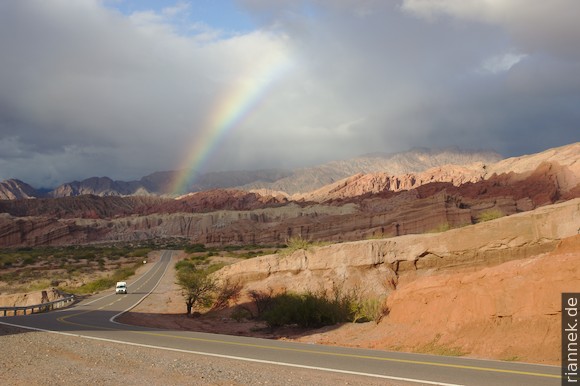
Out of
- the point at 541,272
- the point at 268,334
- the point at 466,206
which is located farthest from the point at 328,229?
the point at 541,272

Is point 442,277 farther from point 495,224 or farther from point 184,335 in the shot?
point 184,335

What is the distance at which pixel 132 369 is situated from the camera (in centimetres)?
1210

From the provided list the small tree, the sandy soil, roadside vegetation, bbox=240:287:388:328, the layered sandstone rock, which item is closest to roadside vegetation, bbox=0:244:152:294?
the small tree

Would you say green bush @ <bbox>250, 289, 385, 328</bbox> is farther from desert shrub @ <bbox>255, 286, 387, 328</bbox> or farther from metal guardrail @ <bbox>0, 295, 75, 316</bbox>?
metal guardrail @ <bbox>0, 295, 75, 316</bbox>

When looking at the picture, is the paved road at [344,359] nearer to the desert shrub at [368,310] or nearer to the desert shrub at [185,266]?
the desert shrub at [368,310]

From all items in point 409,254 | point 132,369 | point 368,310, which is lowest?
point 368,310

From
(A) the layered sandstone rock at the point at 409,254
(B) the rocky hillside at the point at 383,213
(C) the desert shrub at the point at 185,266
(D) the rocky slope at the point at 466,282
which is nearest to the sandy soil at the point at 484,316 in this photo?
(D) the rocky slope at the point at 466,282

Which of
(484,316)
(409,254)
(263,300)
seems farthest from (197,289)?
(484,316)

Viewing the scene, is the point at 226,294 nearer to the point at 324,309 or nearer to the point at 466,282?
the point at 324,309

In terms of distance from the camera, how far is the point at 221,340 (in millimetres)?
18906

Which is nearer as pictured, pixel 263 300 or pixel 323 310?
pixel 323 310

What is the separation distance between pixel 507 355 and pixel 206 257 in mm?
77558

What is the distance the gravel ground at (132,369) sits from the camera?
10.8 meters

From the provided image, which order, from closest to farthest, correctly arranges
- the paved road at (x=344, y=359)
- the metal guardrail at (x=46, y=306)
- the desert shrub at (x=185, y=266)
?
the paved road at (x=344, y=359) < the metal guardrail at (x=46, y=306) < the desert shrub at (x=185, y=266)
